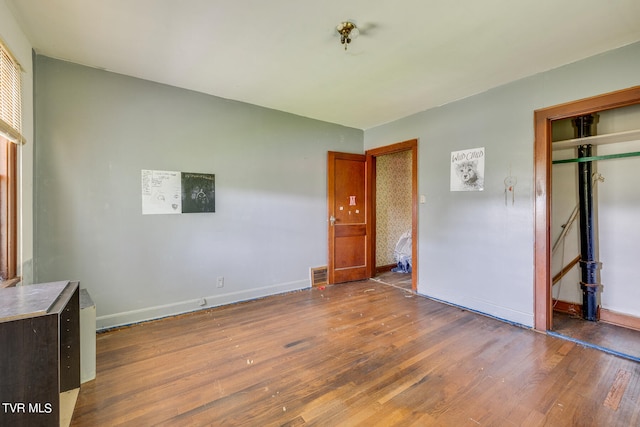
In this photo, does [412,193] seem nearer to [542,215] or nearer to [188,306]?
[542,215]

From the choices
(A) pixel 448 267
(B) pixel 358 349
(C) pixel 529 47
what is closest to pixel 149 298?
(B) pixel 358 349

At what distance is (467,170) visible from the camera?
332 centimetres

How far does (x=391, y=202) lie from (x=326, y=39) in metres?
3.77

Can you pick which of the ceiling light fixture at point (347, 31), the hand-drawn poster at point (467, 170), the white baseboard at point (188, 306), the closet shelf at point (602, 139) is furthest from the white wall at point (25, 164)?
the closet shelf at point (602, 139)

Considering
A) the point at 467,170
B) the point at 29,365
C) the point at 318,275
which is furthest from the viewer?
the point at 318,275

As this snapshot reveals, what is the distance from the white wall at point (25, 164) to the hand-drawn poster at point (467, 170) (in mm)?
4159

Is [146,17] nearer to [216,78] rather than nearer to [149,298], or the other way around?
[216,78]

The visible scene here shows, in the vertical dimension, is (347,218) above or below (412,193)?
below

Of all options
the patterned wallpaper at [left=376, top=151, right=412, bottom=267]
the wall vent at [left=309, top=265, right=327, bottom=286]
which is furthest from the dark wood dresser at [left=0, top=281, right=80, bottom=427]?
the patterned wallpaper at [left=376, top=151, right=412, bottom=267]

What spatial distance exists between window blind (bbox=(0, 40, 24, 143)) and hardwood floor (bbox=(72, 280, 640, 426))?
1800 mm

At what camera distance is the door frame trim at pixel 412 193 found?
392 centimetres

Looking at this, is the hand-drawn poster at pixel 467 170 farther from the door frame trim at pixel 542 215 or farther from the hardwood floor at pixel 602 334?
the hardwood floor at pixel 602 334

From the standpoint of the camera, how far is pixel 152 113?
295 centimetres

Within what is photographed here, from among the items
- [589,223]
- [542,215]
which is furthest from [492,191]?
[589,223]
